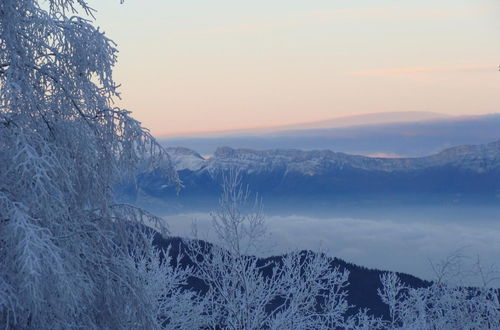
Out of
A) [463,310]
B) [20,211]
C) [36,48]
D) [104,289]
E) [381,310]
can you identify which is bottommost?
[381,310]

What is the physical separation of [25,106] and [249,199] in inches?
316

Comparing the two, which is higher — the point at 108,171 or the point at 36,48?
the point at 36,48

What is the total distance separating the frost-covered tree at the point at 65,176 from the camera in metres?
8.17

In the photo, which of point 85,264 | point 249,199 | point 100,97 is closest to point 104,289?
point 85,264

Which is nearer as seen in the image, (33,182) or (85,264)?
(33,182)

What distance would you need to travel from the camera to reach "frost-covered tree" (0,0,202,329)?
26.8ft

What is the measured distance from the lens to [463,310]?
20.7 metres

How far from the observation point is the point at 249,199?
16531 millimetres

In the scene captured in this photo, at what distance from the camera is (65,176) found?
9.29 m

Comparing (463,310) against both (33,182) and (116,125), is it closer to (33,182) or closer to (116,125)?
(116,125)

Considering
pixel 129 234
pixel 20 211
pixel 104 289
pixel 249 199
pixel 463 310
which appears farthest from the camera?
pixel 463 310

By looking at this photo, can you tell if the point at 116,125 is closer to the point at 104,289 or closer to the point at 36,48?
the point at 36,48

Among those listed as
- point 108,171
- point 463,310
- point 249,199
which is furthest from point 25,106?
point 463,310

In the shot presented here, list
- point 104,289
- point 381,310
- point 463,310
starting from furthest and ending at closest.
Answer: point 381,310, point 463,310, point 104,289
